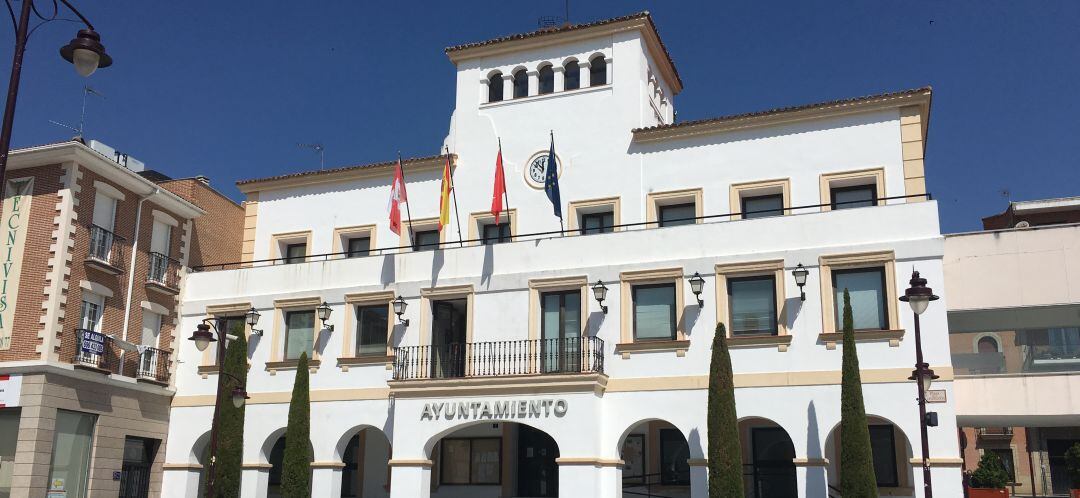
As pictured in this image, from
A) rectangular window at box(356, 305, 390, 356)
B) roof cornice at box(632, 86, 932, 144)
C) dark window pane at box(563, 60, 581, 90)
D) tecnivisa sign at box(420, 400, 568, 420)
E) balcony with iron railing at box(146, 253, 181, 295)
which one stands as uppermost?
dark window pane at box(563, 60, 581, 90)

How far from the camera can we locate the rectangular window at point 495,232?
91.4 feet

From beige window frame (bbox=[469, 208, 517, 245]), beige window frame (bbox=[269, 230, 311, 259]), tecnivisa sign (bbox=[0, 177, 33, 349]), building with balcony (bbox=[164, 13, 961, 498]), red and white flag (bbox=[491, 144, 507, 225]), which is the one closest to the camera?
building with balcony (bbox=[164, 13, 961, 498])

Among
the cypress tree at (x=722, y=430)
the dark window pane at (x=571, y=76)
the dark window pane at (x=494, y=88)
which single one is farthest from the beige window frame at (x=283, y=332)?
the cypress tree at (x=722, y=430)

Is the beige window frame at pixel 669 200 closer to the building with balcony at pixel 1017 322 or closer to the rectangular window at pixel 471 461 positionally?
the building with balcony at pixel 1017 322

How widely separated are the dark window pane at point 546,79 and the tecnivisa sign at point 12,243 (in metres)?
13.7

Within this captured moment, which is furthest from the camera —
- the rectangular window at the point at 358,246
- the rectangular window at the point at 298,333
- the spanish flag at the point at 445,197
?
the rectangular window at the point at 358,246

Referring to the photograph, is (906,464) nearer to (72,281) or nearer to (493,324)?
(493,324)

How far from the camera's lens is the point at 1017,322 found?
25984 millimetres

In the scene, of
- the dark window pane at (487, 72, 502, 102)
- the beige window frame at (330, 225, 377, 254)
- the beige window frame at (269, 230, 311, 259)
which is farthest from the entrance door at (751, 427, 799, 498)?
the beige window frame at (269, 230, 311, 259)

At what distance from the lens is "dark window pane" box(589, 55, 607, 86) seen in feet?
92.8

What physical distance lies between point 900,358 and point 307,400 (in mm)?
14244

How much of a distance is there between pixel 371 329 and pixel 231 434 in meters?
4.47

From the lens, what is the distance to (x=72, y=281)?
24.7 metres

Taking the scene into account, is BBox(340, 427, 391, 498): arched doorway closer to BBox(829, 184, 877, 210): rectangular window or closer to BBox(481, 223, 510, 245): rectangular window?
BBox(481, 223, 510, 245): rectangular window
